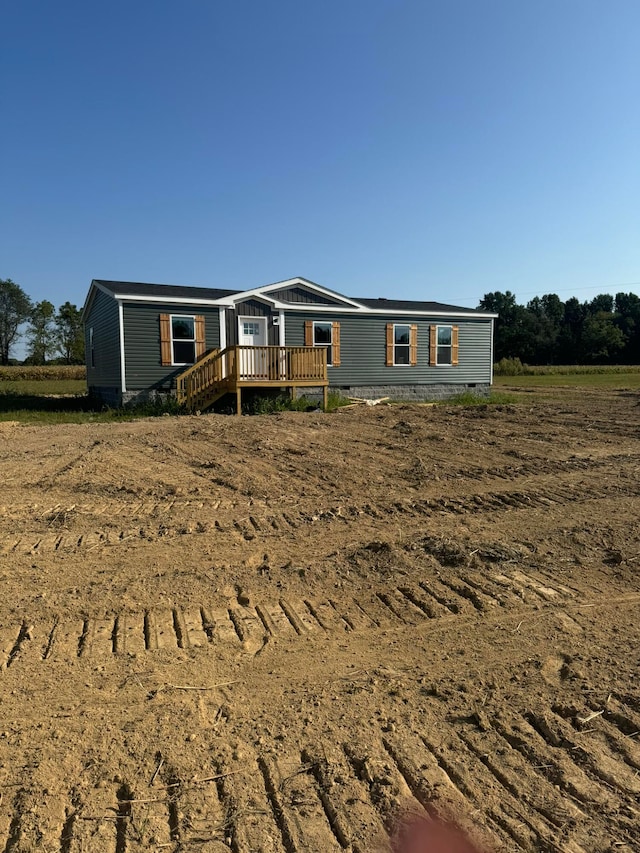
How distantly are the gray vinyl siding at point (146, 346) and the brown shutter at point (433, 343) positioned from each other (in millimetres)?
8494

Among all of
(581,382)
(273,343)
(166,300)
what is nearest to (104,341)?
(166,300)

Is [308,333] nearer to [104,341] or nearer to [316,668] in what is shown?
[104,341]

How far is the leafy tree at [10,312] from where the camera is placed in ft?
243

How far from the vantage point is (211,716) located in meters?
2.59

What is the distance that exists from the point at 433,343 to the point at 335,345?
4.01m

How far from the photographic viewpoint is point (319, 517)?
18.3 ft

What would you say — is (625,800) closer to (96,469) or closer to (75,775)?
(75,775)

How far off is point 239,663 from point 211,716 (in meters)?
0.44

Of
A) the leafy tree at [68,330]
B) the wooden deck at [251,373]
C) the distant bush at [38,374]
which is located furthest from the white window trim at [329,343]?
the leafy tree at [68,330]

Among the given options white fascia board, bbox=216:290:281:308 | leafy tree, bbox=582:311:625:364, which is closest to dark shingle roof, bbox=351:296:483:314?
white fascia board, bbox=216:290:281:308

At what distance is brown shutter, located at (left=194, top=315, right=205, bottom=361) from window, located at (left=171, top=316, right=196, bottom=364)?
93 mm

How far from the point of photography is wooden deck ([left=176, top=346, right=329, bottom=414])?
52.1ft

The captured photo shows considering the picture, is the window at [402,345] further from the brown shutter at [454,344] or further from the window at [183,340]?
the window at [183,340]

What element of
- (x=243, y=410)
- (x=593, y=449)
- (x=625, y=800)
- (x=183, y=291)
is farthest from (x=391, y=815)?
(x=183, y=291)
